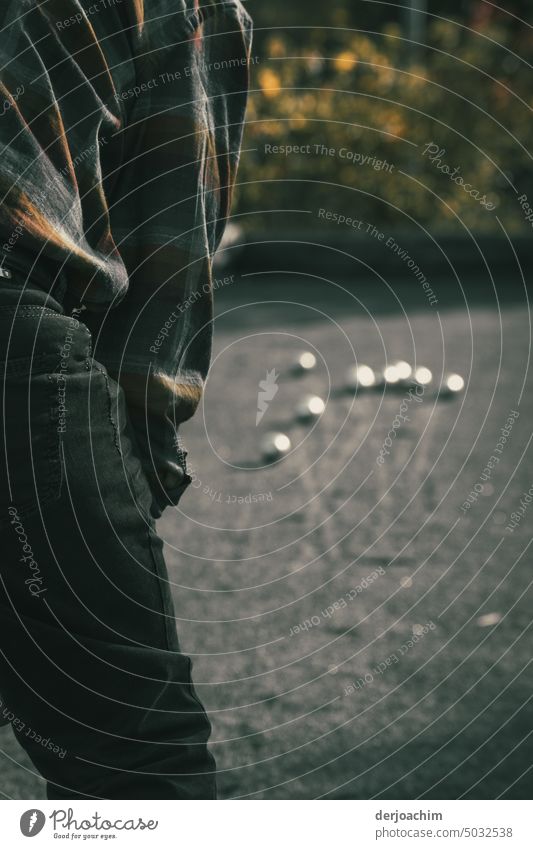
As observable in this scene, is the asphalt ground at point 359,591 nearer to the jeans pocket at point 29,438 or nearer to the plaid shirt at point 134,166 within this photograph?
the plaid shirt at point 134,166

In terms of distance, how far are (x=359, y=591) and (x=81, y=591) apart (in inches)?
79.2

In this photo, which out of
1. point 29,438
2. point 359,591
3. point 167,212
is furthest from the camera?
point 359,591

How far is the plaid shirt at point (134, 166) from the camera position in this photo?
1.32 metres

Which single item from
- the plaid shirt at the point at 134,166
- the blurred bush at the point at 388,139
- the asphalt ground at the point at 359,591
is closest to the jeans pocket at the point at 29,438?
the plaid shirt at the point at 134,166

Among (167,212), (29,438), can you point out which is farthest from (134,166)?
(29,438)

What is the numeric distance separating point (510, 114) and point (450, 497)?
6.77 m

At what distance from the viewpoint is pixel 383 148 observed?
30.9 feet

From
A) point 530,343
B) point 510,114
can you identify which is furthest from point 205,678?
point 510,114

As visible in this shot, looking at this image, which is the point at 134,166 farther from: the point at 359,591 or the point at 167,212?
the point at 359,591

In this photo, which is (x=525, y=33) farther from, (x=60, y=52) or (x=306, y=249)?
(x=60, y=52)

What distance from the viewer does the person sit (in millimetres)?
1296

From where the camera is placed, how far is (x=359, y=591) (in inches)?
129

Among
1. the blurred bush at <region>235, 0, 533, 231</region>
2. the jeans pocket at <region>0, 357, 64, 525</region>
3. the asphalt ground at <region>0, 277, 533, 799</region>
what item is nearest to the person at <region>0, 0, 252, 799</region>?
the jeans pocket at <region>0, 357, 64, 525</region>

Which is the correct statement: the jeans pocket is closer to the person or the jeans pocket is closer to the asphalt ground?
the person
